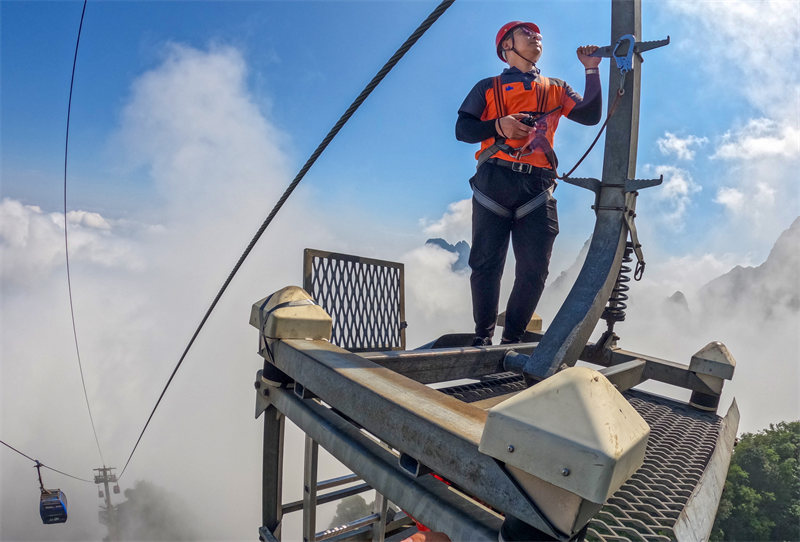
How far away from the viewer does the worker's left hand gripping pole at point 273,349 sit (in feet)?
6.50

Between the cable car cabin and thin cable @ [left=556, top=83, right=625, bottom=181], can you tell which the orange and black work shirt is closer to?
thin cable @ [left=556, top=83, right=625, bottom=181]

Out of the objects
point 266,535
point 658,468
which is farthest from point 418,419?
point 266,535

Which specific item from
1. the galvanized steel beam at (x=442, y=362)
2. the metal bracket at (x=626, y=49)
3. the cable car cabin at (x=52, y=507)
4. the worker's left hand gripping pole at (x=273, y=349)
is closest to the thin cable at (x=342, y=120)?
the worker's left hand gripping pole at (x=273, y=349)

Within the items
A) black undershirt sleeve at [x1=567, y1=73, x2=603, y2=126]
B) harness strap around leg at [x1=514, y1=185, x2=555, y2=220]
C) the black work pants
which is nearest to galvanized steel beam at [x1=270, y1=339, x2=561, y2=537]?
the black work pants

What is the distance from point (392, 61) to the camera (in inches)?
72.4

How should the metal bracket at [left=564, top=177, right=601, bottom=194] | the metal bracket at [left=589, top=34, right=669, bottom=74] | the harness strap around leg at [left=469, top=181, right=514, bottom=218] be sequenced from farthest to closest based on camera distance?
the harness strap around leg at [left=469, top=181, right=514, bottom=218]
the metal bracket at [left=564, top=177, right=601, bottom=194]
the metal bracket at [left=589, top=34, right=669, bottom=74]

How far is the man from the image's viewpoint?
272 centimetres

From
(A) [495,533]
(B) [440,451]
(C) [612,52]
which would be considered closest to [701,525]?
(A) [495,533]

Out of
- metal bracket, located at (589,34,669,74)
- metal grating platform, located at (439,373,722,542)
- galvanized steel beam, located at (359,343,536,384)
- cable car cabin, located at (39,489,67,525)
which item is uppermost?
metal bracket, located at (589,34,669,74)

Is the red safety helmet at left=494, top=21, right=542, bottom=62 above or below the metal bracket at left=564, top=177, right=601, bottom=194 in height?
above

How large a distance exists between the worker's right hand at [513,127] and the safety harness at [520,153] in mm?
155

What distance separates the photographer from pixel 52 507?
20.1 metres

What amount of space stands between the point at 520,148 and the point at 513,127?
24cm

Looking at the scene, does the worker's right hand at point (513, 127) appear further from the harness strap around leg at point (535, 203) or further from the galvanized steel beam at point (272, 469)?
the galvanized steel beam at point (272, 469)
